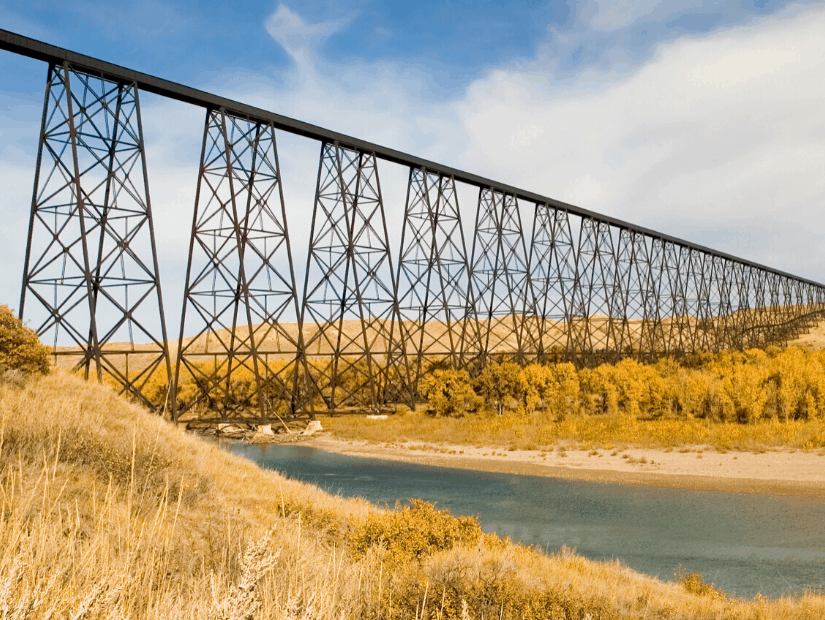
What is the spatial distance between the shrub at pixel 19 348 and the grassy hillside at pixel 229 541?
8.8 inches

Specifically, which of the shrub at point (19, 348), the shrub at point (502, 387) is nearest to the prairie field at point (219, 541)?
the shrub at point (19, 348)

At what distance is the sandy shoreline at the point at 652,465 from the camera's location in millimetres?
17625

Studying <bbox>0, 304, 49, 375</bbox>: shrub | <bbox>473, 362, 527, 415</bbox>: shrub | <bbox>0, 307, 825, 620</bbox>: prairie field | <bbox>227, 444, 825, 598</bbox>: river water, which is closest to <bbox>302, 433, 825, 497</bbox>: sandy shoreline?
<bbox>227, 444, 825, 598</bbox>: river water

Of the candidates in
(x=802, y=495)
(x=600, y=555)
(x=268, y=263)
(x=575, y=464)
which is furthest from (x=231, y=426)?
(x=802, y=495)

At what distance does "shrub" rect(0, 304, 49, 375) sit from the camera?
8.73 meters

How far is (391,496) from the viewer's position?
1552 centimetres

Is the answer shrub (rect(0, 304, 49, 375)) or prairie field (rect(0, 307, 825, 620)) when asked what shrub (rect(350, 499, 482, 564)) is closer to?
prairie field (rect(0, 307, 825, 620))

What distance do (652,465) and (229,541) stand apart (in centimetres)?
1888

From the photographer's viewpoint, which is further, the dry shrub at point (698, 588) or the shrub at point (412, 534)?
the dry shrub at point (698, 588)

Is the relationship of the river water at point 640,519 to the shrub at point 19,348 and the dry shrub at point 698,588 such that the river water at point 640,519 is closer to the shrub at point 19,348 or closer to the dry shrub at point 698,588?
the dry shrub at point 698,588

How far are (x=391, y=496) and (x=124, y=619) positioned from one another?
539 inches

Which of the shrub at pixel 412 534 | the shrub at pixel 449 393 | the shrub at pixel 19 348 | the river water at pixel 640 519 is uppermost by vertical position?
the shrub at pixel 19 348

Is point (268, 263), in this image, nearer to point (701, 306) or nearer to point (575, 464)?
point (575, 464)

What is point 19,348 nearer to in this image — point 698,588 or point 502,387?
point 698,588
